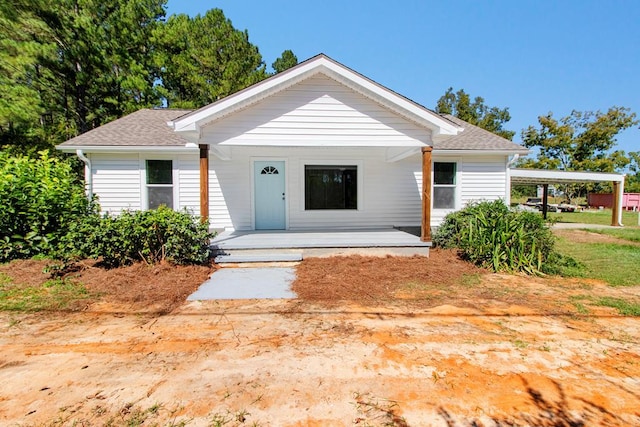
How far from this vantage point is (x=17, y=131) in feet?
44.7

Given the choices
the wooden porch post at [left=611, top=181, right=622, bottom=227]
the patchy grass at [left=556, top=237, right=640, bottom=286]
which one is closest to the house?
the patchy grass at [left=556, top=237, right=640, bottom=286]

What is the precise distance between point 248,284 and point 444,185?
7.35 metres

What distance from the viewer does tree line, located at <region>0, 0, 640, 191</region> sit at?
548 inches

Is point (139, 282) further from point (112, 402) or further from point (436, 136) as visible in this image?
point (436, 136)

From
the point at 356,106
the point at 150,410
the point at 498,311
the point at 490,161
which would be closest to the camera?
the point at 150,410

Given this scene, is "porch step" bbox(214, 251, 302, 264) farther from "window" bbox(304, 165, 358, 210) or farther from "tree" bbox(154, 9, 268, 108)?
"tree" bbox(154, 9, 268, 108)

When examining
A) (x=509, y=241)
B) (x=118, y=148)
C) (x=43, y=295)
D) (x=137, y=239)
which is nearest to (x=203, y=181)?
(x=137, y=239)

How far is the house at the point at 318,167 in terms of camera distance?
22.6 ft

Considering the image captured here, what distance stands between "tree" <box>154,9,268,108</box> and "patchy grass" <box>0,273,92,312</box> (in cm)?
1599

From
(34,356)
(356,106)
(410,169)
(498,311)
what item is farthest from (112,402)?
(410,169)

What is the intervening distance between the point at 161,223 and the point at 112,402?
13.1 feet

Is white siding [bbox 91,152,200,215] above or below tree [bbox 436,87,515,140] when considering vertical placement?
below

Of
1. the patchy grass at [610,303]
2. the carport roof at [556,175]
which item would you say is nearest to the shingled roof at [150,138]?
the carport roof at [556,175]

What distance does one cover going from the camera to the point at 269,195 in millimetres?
9453
